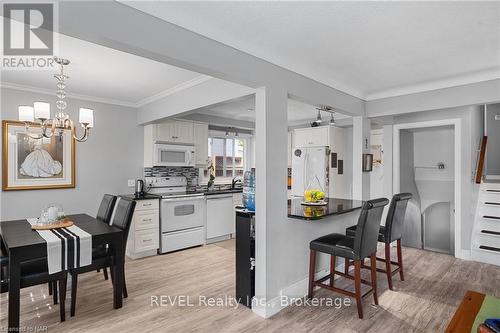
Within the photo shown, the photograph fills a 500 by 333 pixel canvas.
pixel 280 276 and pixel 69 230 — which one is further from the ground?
pixel 69 230

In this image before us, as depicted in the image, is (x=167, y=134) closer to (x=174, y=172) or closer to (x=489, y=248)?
(x=174, y=172)

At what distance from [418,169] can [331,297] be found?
4.10m

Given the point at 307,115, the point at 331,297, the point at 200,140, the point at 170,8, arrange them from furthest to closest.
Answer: the point at 307,115, the point at 200,140, the point at 331,297, the point at 170,8

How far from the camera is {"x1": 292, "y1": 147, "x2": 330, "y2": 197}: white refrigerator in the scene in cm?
534

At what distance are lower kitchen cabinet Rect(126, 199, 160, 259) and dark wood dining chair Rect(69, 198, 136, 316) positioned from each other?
107 cm

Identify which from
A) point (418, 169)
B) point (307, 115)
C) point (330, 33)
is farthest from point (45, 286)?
point (418, 169)

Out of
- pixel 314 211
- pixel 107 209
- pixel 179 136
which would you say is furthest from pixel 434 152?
pixel 107 209

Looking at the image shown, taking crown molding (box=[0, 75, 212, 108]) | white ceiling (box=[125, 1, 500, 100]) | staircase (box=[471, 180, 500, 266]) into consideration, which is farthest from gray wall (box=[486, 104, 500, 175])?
crown molding (box=[0, 75, 212, 108])

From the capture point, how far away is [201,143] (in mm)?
5289

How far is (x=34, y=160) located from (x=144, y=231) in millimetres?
1734

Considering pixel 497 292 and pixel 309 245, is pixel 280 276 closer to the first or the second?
pixel 309 245

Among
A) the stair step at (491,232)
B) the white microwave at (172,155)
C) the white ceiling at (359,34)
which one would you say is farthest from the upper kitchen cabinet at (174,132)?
the stair step at (491,232)

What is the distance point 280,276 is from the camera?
2.77 m

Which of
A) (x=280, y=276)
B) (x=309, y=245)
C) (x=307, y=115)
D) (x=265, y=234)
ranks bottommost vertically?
(x=280, y=276)
